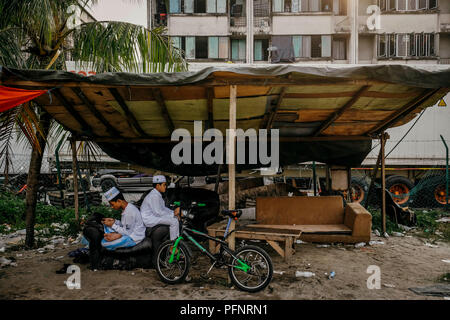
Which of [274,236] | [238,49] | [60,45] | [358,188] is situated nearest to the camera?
[274,236]

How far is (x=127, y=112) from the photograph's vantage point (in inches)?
227

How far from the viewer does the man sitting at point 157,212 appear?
5086 mm

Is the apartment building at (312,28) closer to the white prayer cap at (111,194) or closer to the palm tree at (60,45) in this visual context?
the palm tree at (60,45)

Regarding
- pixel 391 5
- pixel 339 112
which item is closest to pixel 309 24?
pixel 391 5

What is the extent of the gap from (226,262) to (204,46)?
58.8 ft

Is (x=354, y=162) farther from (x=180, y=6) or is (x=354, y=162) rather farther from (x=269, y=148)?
(x=180, y=6)

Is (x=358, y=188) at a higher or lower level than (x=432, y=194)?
higher

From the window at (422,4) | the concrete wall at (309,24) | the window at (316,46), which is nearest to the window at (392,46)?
the window at (422,4)

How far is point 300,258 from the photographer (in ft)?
18.8

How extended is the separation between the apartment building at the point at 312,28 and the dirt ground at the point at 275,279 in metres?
16.0

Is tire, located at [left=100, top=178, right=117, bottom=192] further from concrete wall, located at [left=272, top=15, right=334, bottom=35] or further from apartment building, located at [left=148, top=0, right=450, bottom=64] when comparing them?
concrete wall, located at [left=272, top=15, right=334, bottom=35]

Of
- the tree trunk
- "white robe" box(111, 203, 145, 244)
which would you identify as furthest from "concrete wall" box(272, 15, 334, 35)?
"white robe" box(111, 203, 145, 244)

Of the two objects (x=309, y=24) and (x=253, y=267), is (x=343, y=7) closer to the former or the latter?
(x=309, y=24)
